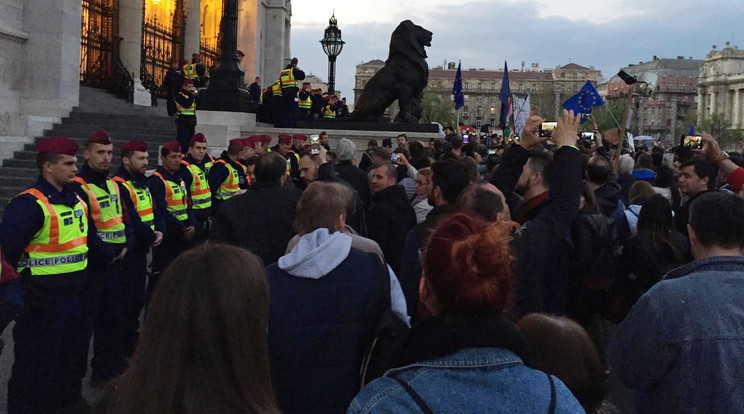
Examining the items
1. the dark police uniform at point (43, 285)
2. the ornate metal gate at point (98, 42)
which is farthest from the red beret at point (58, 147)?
the ornate metal gate at point (98, 42)

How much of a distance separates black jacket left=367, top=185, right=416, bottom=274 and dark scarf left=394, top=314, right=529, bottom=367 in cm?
439

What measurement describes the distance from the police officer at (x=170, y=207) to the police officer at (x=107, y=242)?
1133 millimetres

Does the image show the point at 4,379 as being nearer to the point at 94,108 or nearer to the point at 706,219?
the point at 706,219

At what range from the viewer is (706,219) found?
121 inches

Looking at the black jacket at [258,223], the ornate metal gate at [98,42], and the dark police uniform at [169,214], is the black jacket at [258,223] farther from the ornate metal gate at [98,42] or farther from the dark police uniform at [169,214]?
the ornate metal gate at [98,42]

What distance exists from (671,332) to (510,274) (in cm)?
114

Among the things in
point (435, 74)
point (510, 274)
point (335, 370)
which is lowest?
point (335, 370)

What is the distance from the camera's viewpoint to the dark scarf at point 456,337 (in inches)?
72.2

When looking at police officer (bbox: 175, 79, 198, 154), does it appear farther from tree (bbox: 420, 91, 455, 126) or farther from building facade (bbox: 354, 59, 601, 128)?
building facade (bbox: 354, 59, 601, 128)

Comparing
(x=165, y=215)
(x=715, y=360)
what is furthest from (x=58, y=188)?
(x=715, y=360)

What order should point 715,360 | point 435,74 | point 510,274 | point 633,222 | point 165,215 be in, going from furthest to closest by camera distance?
point 435,74 → point 165,215 → point 633,222 → point 715,360 → point 510,274

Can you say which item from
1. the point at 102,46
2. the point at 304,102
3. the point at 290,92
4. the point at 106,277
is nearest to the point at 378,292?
the point at 106,277

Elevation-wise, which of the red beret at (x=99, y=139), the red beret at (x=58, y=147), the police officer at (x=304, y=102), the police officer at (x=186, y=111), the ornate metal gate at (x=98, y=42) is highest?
the ornate metal gate at (x=98, y=42)

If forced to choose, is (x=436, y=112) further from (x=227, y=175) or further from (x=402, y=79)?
(x=227, y=175)
